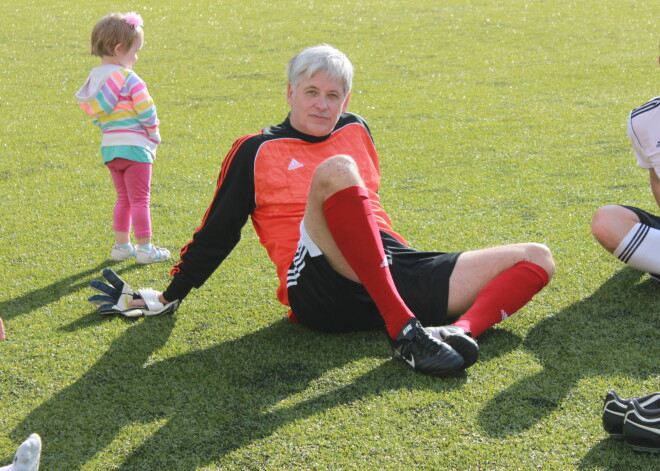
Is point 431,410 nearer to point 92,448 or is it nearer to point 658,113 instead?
point 92,448

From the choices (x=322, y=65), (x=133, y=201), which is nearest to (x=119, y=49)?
(x=133, y=201)

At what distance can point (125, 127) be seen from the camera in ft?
13.8

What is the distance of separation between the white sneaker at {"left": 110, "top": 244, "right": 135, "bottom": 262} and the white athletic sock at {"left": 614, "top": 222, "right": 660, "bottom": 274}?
240 cm

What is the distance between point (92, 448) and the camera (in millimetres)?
2385

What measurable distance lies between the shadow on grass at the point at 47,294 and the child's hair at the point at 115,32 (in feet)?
3.84

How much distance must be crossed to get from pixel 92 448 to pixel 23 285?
5.44 ft

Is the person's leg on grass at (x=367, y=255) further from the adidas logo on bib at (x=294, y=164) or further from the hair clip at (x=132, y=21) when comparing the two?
the hair clip at (x=132, y=21)

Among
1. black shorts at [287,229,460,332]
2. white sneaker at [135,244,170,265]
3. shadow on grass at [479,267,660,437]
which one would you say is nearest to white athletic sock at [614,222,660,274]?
shadow on grass at [479,267,660,437]

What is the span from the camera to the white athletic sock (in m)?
3.25

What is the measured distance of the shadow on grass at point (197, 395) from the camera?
2.38 meters

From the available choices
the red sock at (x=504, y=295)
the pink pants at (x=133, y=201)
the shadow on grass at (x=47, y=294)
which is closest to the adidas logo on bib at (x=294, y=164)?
the red sock at (x=504, y=295)

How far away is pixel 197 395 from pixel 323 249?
0.67m

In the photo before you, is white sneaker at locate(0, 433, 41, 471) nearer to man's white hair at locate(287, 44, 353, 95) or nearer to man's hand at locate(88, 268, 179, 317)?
man's hand at locate(88, 268, 179, 317)

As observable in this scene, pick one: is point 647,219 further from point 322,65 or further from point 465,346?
point 322,65
